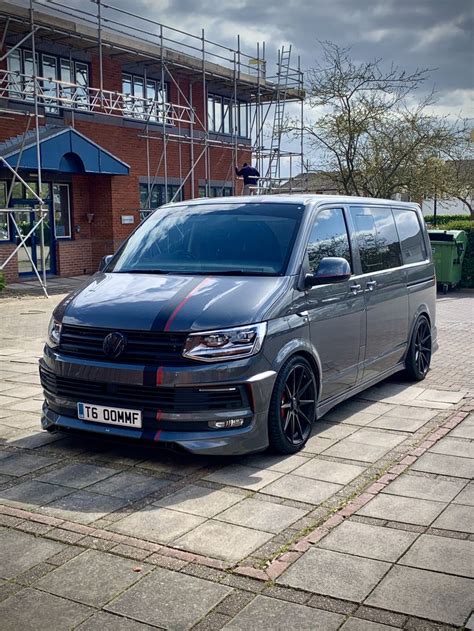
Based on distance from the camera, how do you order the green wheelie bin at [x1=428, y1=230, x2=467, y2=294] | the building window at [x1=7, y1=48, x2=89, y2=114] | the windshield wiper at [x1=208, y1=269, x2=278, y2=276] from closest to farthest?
1. the windshield wiper at [x1=208, y1=269, x2=278, y2=276]
2. the green wheelie bin at [x1=428, y1=230, x2=467, y2=294]
3. the building window at [x1=7, y1=48, x2=89, y2=114]

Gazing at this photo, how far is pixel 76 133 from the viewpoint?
65.8ft

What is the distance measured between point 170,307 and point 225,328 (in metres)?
0.42

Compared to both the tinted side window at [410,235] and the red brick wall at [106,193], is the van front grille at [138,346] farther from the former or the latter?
the red brick wall at [106,193]

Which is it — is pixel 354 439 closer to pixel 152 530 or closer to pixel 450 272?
pixel 152 530

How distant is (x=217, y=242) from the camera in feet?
20.2

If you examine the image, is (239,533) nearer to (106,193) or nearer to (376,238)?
(376,238)

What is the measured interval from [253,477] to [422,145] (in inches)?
733

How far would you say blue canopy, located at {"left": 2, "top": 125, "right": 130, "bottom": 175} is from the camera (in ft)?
60.8

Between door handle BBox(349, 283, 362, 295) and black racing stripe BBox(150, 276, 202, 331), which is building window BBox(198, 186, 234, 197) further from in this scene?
black racing stripe BBox(150, 276, 202, 331)

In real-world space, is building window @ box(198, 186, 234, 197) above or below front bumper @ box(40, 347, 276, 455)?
above

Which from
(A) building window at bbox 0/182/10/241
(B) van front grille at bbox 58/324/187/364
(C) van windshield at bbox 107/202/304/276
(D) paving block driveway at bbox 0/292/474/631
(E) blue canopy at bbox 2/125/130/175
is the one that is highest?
(E) blue canopy at bbox 2/125/130/175

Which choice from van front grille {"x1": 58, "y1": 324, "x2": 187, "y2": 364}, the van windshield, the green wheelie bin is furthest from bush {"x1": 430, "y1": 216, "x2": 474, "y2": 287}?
van front grille {"x1": 58, "y1": 324, "x2": 187, "y2": 364}

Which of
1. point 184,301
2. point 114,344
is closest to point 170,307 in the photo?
point 184,301

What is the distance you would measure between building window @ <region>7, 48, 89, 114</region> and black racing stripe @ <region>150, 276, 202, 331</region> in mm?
15261
